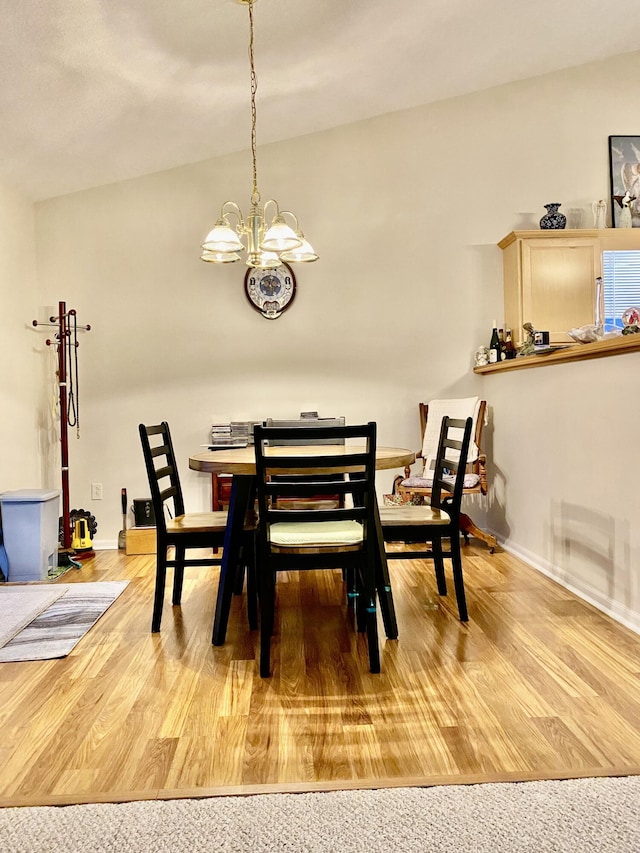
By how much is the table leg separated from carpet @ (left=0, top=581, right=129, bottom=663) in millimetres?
600

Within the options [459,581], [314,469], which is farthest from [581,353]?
[314,469]

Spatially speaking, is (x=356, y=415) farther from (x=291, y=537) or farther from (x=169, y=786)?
(x=169, y=786)

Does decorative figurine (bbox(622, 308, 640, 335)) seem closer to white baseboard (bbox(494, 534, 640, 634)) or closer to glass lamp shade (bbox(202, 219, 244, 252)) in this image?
white baseboard (bbox(494, 534, 640, 634))

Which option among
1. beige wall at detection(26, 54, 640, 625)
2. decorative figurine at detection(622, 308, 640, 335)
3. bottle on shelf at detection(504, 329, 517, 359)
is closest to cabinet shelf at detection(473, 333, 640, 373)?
decorative figurine at detection(622, 308, 640, 335)

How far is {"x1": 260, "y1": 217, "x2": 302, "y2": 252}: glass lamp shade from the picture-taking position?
311cm

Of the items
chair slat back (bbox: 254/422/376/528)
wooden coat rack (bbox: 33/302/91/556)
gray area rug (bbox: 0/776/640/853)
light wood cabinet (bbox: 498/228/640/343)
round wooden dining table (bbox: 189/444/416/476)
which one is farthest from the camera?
light wood cabinet (bbox: 498/228/640/343)

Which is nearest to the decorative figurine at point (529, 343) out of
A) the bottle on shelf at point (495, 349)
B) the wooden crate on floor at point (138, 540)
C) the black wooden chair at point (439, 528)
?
the bottle on shelf at point (495, 349)

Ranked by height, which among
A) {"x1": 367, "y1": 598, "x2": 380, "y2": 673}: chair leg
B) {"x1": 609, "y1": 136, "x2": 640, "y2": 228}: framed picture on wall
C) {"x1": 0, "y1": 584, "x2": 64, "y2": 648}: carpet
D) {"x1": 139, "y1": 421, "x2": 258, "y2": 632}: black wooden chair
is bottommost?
{"x1": 0, "y1": 584, "x2": 64, "y2": 648}: carpet

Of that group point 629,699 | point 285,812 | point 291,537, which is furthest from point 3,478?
point 629,699

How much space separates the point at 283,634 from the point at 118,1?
281cm

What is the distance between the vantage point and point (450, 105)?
16.5 ft

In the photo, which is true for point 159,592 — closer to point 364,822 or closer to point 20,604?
point 20,604

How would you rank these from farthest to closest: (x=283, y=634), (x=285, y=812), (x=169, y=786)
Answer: (x=283, y=634)
(x=169, y=786)
(x=285, y=812)

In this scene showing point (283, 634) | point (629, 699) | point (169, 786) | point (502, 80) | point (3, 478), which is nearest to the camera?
point (169, 786)
